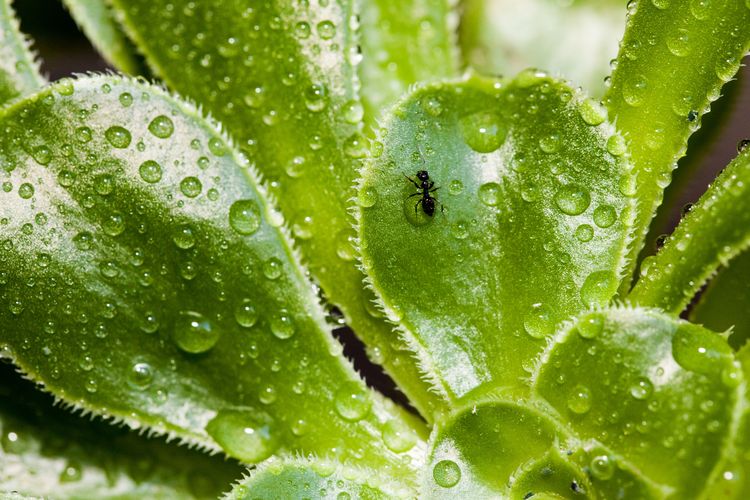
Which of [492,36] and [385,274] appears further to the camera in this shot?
[492,36]

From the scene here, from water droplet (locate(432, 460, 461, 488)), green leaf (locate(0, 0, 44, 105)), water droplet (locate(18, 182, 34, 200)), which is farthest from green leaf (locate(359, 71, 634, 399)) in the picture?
green leaf (locate(0, 0, 44, 105))

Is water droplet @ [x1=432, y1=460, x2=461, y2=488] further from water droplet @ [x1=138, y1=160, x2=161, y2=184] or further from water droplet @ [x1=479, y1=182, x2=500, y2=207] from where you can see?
water droplet @ [x1=138, y1=160, x2=161, y2=184]

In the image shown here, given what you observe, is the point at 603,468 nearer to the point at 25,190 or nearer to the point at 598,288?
the point at 598,288

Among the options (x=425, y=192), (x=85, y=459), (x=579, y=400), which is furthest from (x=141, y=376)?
(x=579, y=400)

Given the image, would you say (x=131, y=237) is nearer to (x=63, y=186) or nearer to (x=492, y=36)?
(x=63, y=186)

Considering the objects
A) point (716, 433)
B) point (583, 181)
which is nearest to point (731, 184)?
point (583, 181)

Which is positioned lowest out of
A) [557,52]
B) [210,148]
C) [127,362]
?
[127,362]

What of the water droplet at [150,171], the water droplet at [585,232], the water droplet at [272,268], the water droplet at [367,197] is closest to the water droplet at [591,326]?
the water droplet at [585,232]
